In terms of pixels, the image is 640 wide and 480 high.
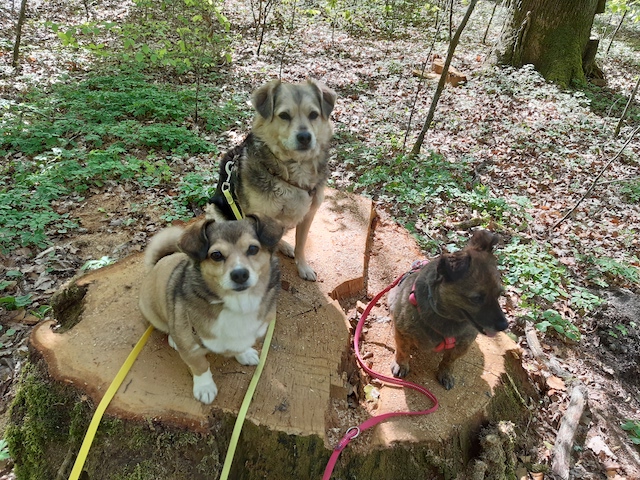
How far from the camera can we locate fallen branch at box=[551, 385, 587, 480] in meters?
3.34

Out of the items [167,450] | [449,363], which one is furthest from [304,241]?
[167,450]

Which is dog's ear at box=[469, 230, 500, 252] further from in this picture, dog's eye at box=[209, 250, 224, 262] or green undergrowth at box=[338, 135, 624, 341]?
green undergrowth at box=[338, 135, 624, 341]

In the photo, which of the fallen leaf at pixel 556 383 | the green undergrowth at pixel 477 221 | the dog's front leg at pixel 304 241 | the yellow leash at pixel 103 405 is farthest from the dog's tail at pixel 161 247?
the fallen leaf at pixel 556 383

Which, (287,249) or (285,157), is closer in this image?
(285,157)

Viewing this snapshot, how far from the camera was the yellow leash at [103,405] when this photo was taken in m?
Answer: 2.39

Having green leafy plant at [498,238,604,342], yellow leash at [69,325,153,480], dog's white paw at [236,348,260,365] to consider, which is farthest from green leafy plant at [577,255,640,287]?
yellow leash at [69,325,153,480]

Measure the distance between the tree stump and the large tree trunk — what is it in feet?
36.1

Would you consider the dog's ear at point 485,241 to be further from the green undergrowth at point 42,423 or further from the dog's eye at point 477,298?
the green undergrowth at point 42,423

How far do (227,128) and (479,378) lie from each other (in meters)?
7.10

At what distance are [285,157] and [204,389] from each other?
2237mm

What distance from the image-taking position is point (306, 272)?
4.21 meters

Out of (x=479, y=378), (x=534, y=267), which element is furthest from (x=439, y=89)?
(x=479, y=378)

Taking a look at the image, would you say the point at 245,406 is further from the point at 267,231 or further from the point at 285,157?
the point at 285,157

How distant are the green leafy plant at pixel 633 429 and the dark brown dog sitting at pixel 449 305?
1.88 m
